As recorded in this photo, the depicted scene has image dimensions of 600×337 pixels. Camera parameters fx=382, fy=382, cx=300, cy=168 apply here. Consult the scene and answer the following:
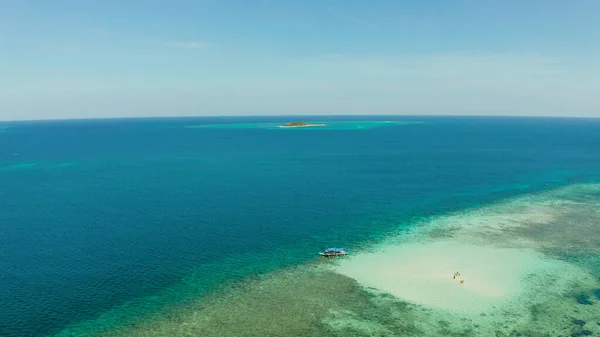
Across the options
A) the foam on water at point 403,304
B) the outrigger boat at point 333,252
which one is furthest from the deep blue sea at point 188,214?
the foam on water at point 403,304

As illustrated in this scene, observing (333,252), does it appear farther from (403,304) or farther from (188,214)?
(188,214)

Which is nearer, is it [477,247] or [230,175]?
[477,247]

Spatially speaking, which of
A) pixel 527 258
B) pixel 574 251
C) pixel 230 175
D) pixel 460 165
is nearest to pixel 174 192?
pixel 230 175

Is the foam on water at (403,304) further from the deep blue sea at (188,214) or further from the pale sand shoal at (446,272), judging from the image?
the deep blue sea at (188,214)

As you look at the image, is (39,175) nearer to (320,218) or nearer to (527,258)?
(320,218)

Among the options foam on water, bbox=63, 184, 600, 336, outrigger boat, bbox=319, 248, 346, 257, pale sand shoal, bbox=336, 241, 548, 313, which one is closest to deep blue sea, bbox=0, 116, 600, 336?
outrigger boat, bbox=319, 248, 346, 257
